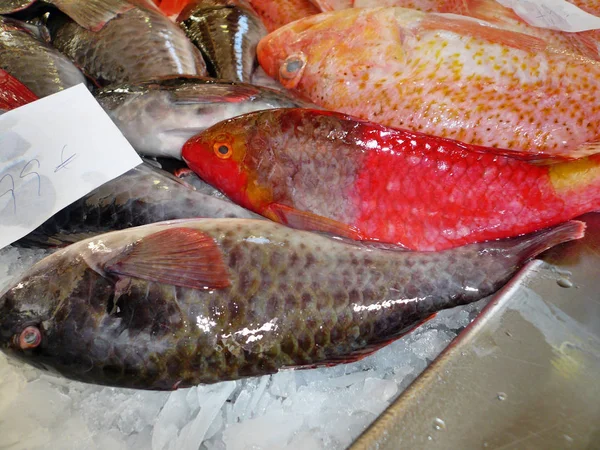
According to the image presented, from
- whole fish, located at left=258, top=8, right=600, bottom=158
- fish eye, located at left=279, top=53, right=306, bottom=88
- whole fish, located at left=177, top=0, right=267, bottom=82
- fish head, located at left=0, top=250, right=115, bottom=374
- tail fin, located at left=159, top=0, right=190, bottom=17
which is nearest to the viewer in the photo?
fish head, located at left=0, top=250, right=115, bottom=374

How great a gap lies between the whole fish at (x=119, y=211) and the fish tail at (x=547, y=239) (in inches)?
34.5

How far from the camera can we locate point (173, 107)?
5.84 feet

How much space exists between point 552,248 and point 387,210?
53 cm

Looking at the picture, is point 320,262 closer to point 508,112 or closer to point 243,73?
point 508,112

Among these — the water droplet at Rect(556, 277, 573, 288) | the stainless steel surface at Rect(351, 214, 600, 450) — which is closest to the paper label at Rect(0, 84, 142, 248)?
the stainless steel surface at Rect(351, 214, 600, 450)

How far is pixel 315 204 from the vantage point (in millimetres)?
1593

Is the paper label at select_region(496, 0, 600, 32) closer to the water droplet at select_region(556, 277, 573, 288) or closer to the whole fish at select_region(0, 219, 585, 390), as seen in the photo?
the whole fish at select_region(0, 219, 585, 390)

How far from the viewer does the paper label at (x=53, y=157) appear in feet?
5.01

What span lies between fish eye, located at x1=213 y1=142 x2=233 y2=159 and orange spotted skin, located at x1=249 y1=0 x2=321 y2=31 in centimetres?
132

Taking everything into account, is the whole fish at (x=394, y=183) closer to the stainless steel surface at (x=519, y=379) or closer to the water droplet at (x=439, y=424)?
the stainless steel surface at (x=519, y=379)

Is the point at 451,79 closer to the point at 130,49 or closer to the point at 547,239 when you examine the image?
the point at 547,239

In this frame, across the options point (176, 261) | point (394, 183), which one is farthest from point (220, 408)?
point (394, 183)

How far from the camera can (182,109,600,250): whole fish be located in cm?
152

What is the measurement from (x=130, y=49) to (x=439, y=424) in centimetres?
196
